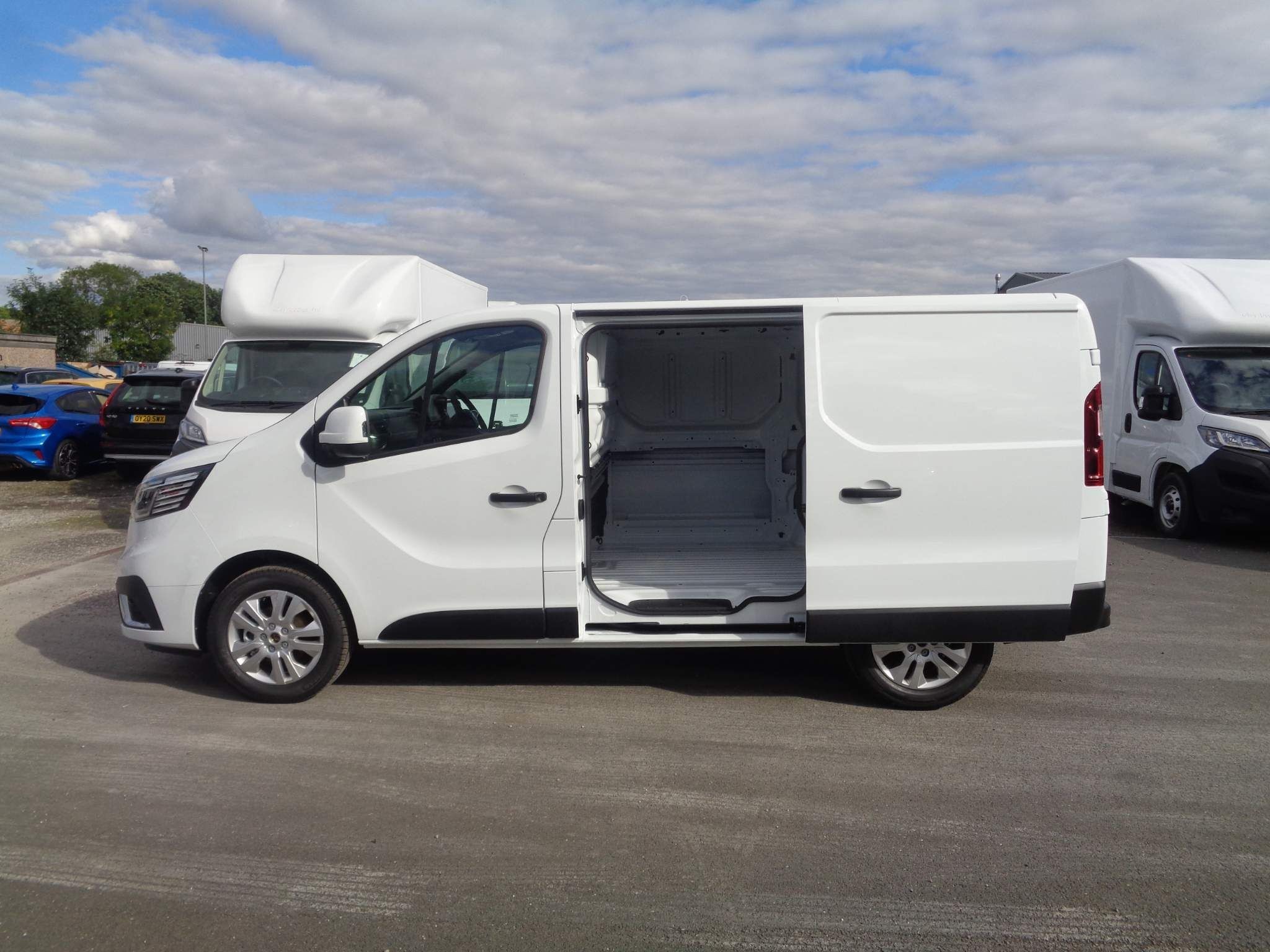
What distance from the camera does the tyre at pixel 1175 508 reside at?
34.4 ft

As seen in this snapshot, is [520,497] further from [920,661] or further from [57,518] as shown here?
[57,518]

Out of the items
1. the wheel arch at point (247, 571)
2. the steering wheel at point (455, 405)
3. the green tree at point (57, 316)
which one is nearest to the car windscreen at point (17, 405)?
the wheel arch at point (247, 571)

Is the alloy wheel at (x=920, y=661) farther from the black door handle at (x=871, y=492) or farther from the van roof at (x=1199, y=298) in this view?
the van roof at (x=1199, y=298)

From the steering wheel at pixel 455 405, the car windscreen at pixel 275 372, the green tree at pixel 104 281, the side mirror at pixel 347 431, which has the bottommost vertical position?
the side mirror at pixel 347 431

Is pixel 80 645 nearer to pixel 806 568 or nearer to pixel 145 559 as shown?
pixel 145 559

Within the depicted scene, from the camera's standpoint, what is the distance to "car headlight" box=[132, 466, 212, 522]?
5.37m

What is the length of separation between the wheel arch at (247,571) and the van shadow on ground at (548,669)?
1.75 ft

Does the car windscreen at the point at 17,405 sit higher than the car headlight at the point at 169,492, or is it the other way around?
the car windscreen at the point at 17,405

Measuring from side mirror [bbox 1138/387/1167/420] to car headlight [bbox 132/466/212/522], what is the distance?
964 cm

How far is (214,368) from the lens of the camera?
1092 centimetres

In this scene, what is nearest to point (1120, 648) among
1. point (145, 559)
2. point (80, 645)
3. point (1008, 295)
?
point (1008, 295)

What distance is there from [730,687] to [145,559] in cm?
332

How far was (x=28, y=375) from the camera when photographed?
80.4 feet

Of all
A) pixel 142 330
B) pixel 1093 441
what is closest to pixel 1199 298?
pixel 1093 441
